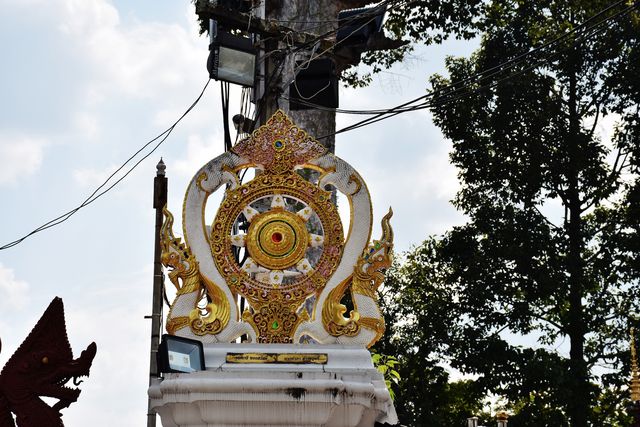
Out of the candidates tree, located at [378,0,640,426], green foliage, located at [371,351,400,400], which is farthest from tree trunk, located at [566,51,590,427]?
green foliage, located at [371,351,400,400]

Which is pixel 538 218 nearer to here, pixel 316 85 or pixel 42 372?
pixel 316 85

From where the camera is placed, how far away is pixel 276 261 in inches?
300

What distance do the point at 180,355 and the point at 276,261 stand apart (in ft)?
3.16

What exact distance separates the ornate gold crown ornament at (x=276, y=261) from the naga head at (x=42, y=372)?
87 cm

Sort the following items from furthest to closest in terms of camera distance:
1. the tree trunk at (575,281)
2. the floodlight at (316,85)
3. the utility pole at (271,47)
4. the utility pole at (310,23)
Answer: the tree trunk at (575,281), the utility pole at (310,23), the utility pole at (271,47), the floodlight at (316,85)

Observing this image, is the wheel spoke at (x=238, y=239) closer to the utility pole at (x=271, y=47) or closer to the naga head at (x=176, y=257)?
the naga head at (x=176, y=257)

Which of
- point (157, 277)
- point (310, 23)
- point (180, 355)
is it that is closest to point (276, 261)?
point (180, 355)

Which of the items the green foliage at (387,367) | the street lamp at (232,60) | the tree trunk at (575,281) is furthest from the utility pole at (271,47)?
the tree trunk at (575,281)

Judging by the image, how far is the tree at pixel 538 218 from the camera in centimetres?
2234

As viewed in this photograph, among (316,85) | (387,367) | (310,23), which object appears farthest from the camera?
(310,23)

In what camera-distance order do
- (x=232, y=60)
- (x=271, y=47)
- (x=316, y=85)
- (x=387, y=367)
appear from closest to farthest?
(x=316, y=85) < (x=232, y=60) < (x=271, y=47) < (x=387, y=367)

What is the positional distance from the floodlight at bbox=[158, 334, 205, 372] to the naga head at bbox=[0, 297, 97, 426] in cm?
38

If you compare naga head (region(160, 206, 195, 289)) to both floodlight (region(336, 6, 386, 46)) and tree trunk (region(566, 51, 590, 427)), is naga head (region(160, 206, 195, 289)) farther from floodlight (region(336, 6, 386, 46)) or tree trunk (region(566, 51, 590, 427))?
tree trunk (region(566, 51, 590, 427))

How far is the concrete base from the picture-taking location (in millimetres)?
6852
